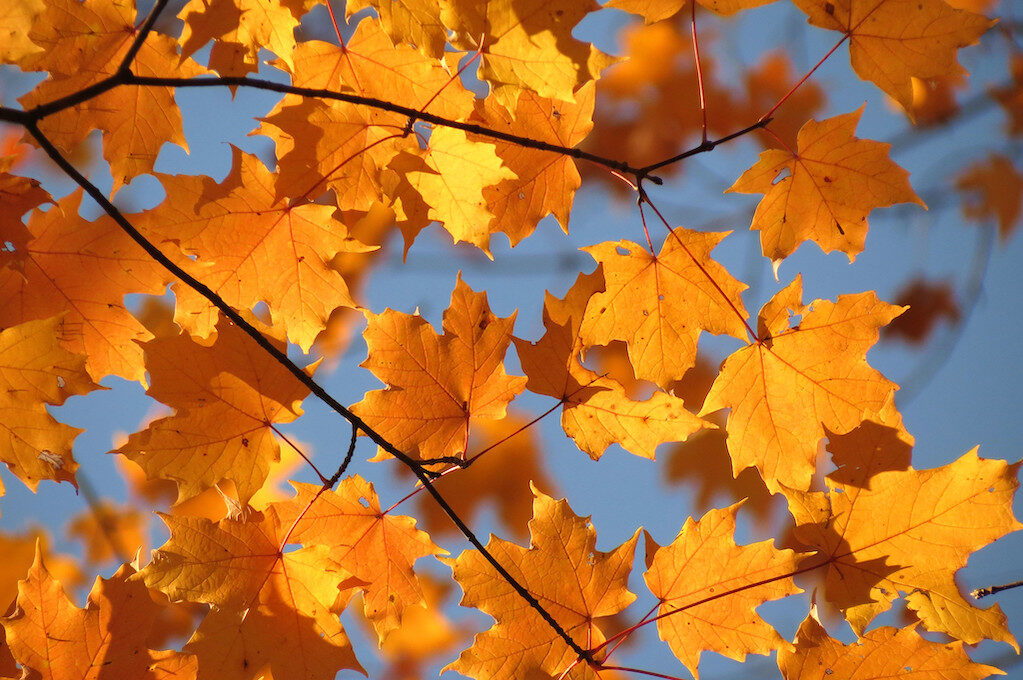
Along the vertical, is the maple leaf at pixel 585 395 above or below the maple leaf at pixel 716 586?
above

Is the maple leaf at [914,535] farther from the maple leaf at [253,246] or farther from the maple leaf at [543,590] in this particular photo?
the maple leaf at [253,246]

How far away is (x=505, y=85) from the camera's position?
4.39 feet

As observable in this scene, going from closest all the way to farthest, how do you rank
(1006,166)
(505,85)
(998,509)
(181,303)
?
(505,85), (998,509), (181,303), (1006,166)

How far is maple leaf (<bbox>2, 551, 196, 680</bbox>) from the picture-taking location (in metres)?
1.53

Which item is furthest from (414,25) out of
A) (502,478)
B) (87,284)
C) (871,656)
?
(502,478)

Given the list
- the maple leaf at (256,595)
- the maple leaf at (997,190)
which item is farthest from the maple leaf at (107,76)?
the maple leaf at (997,190)

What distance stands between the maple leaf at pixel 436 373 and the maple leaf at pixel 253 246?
174mm

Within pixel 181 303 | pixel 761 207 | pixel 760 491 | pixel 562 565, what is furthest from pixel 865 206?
pixel 760 491

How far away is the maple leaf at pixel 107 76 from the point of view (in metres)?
1.54

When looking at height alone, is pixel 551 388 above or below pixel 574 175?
below

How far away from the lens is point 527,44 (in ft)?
4.31

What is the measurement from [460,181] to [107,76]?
34.6 inches

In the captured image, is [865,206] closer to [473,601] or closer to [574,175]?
[574,175]

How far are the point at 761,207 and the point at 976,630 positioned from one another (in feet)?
3.46
